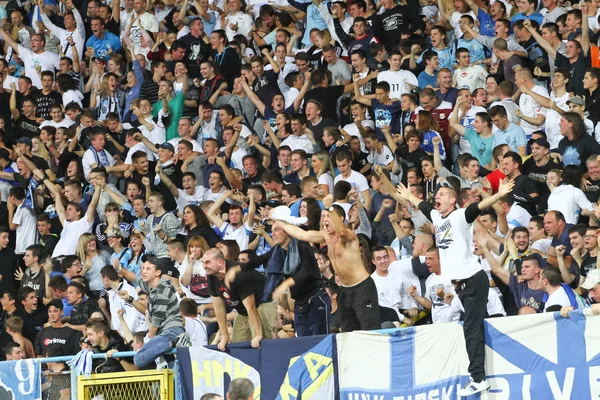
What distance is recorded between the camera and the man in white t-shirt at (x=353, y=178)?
51.5ft

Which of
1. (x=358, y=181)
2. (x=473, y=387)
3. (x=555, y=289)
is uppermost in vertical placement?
(x=358, y=181)

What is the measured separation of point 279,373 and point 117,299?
447cm

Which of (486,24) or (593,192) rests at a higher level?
(486,24)

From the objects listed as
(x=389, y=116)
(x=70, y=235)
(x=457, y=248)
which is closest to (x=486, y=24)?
(x=389, y=116)

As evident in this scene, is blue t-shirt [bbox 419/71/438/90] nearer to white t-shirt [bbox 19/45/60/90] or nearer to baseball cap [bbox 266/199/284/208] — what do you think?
baseball cap [bbox 266/199/284/208]

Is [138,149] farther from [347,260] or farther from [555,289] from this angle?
[555,289]

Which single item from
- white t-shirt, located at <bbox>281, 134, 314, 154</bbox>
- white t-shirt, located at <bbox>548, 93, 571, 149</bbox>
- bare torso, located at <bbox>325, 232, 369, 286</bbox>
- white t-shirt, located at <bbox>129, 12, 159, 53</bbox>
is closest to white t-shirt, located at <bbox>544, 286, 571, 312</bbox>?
bare torso, located at <bbox>325, 232, 369, 286</bbox>

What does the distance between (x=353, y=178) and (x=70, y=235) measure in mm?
4774

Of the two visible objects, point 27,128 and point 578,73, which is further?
point 27,128

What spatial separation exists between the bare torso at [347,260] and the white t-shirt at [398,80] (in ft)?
21.9

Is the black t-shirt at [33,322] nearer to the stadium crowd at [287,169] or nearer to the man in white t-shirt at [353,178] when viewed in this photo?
the stadium crowd at [287,169]

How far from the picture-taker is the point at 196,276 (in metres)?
14.7

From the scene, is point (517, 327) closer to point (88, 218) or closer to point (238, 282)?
point (238, 282)

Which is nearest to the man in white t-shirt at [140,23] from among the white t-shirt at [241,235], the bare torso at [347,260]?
the white t-shirt at [241,235]
